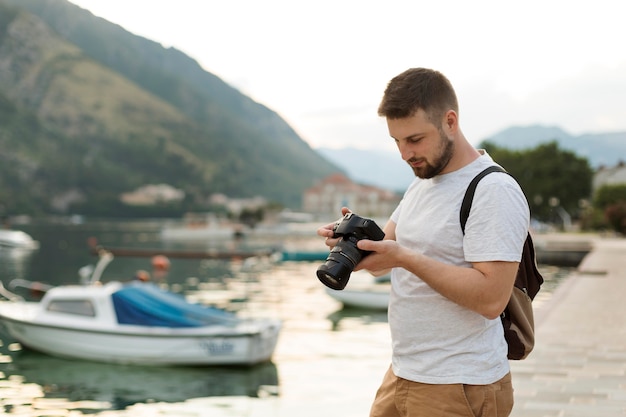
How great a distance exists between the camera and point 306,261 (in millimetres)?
55344

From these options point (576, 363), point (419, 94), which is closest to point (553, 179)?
point (576, 363)

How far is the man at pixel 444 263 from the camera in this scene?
250cm

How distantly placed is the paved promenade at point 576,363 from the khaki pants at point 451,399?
449cm

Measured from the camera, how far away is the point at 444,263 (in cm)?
253

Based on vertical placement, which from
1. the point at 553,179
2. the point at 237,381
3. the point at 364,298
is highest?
the point at 237,381

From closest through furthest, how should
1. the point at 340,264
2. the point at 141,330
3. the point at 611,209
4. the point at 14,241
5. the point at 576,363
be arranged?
the point at 340,264, the point at 576,363, the point at 141,330, the point at 611,209, the point at 14,241

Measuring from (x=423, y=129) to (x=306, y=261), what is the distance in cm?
5297

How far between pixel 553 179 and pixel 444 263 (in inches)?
3709

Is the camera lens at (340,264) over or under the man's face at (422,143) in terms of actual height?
under

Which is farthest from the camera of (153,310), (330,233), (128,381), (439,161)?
(153,310)

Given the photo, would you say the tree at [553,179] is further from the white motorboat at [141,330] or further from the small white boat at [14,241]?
the white motorboat at [141,330]

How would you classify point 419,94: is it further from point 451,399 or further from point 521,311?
point 451,399

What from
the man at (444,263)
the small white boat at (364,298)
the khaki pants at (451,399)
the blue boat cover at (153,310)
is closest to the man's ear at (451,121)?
the man at (444,263)

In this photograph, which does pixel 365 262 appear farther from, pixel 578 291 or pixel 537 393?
pixel 578 291
